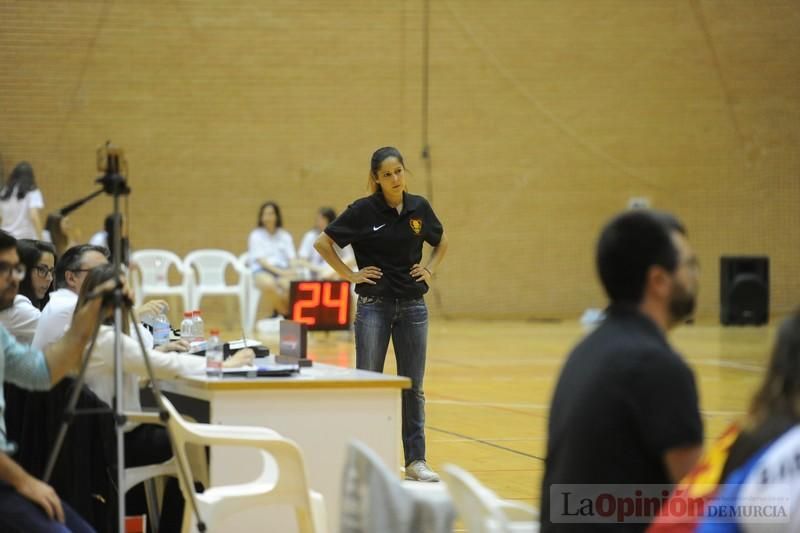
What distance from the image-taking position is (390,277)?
21.5 ft

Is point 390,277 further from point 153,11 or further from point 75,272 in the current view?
point 153,11

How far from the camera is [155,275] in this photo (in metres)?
15.5

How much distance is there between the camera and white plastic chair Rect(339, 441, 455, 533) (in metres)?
2.71

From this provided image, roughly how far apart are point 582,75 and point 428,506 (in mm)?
15702

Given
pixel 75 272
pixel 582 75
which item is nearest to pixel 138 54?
pixel 582 75

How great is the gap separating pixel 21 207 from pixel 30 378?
11.2 meters

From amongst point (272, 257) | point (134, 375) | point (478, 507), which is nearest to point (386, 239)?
point (134, 375)

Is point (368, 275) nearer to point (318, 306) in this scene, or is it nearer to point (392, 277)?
point (392, 277)

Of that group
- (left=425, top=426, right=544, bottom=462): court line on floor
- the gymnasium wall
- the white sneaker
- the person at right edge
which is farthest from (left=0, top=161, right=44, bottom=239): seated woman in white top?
the person at right edge

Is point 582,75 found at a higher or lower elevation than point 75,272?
higher

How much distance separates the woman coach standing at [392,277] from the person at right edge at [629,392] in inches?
141

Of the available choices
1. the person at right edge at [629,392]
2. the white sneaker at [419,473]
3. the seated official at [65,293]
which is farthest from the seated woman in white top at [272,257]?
the person at right edge at [629,392]

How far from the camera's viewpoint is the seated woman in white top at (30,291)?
523 cm

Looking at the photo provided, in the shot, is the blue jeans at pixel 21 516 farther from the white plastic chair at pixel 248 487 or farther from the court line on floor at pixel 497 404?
the court line on floor at pixel 497 404
